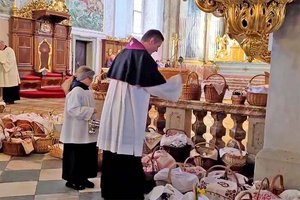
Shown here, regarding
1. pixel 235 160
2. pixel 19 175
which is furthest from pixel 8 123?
pixel 235 160

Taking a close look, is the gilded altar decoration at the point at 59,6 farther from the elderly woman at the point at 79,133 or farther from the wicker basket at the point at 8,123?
the elderly woman at the point at 79,133

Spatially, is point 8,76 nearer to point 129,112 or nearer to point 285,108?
point 129,112

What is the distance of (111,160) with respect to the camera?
3217 millimetres

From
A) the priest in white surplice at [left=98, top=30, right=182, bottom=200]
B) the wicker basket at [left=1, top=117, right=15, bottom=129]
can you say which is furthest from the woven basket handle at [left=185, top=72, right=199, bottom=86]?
the wicker basket at [left=1, top=117, right=15, bottom=129]

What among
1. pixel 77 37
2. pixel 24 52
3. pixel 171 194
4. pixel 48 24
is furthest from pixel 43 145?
pixel 77 37

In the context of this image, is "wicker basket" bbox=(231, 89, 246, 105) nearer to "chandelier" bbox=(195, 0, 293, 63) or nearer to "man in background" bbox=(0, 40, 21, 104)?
"chandelier" bbox=(195, 0, 293, 63)

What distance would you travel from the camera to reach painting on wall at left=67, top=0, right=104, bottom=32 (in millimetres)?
13844

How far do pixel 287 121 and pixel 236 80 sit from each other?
15.0 meters

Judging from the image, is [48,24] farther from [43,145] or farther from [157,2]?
[43,145]

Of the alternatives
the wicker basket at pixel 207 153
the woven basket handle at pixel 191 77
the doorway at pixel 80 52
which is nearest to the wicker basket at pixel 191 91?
the woven basket handle at pixel 191 77

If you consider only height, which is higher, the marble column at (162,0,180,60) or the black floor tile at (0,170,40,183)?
the marble column at (162,0,180,60)

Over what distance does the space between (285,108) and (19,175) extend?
254 centimetres

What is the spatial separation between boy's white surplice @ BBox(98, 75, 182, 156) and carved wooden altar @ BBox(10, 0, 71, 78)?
9135 mm

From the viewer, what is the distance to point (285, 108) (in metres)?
2.93
